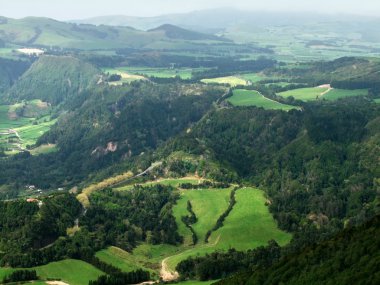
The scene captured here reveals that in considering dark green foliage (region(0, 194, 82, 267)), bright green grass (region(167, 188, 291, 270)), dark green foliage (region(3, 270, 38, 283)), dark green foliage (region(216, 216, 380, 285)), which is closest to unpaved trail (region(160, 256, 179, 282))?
bright green grass (region(167, 188, 291, 270))

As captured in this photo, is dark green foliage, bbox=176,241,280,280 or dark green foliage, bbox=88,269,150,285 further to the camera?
dark green foliage, bbox=176,241,280,280

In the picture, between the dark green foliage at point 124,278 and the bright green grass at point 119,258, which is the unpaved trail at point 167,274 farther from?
the bright green grass at point 119,258

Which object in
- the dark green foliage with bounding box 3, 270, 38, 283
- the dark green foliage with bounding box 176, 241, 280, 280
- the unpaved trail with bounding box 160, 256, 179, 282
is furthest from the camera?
the unpaved trail with bounding box 160, 256, 179, 282

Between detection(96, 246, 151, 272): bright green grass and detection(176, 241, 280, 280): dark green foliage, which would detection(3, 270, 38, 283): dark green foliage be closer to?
detection(96, 246, 151, 272): bright green grass

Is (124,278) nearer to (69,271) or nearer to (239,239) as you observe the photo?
(69,271)

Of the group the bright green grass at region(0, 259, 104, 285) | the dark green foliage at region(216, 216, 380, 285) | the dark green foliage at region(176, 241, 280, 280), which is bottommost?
the bright green grass at region(0, 259, 104, 285)

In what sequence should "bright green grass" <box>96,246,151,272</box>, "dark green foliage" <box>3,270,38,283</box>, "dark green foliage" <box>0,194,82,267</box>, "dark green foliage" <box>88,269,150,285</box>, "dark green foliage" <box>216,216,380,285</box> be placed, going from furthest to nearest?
1. "bright green grass" <box>96,246,151,272</box>
2. "dark green foliage" <box>0,194,82,267</box>
3. "dark green foliage" <box>88,269,150,285</box>
4. "dark green foliage" <box>3,270,38,283</box>
5. "dark green foliage" <box>216,216,380,285</box>

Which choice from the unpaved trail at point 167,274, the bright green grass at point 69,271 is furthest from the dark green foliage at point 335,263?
the bright green grass at point 69,271
